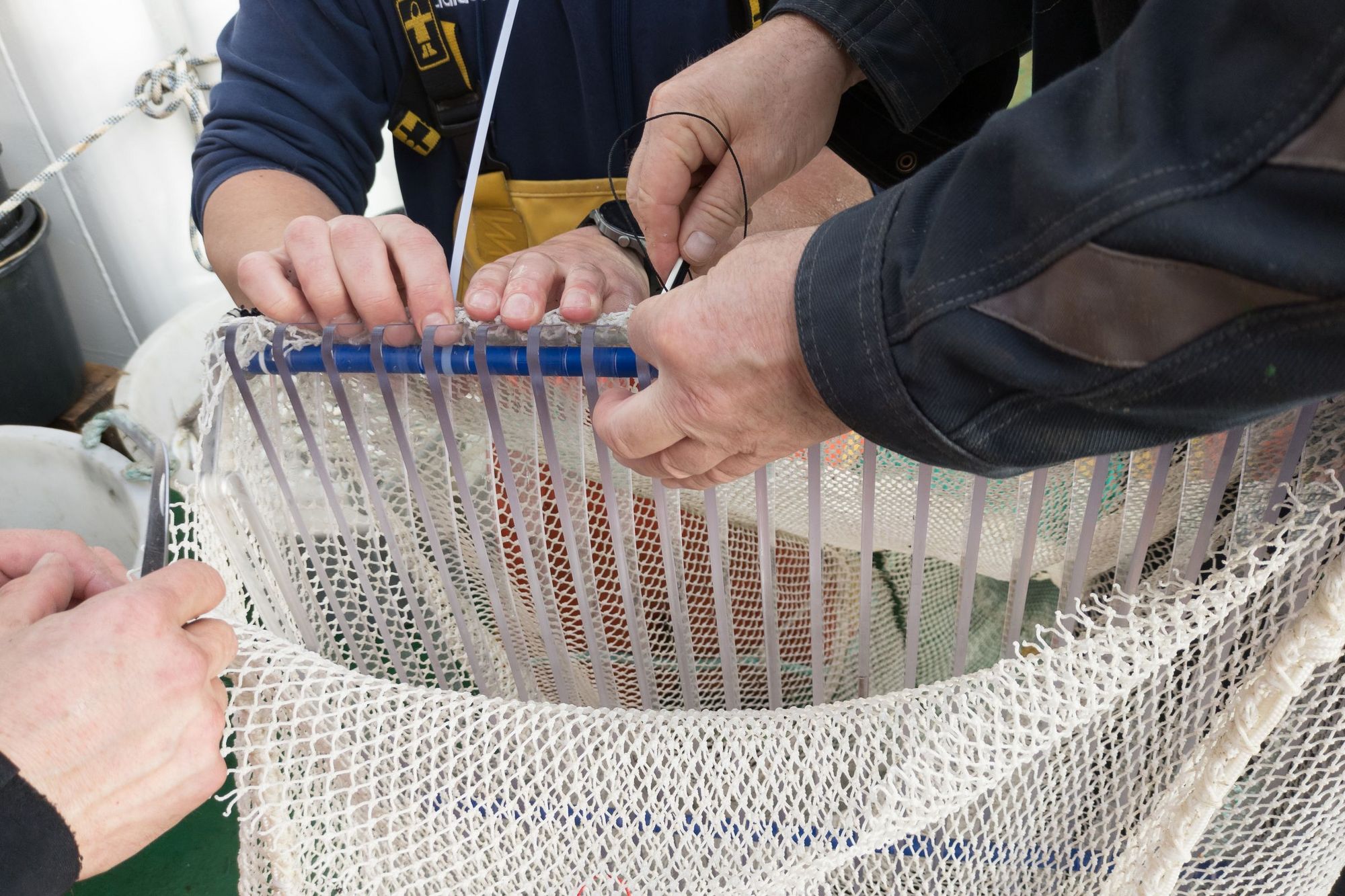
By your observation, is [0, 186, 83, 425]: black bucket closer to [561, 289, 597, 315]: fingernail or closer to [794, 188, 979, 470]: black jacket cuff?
[561, 289, 597, 315]: fingernail

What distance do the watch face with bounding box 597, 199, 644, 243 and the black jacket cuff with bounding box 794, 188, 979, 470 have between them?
52 centimetres

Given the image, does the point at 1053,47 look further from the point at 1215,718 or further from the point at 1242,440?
the point at 1215,718

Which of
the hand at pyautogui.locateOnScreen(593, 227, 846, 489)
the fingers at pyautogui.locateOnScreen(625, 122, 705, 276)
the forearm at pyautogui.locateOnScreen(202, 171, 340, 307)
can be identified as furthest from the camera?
the forearm at pyautogui.locateOnScreen(202, 171, 340, 307)

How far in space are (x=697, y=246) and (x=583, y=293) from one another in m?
0.13

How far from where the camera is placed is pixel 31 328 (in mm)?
1592

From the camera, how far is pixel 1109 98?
35cm

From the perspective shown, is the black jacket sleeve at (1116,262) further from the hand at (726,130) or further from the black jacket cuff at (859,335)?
the hand at (726,130)

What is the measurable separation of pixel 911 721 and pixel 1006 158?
0.34m

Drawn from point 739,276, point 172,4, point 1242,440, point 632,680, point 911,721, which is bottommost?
point 632,680

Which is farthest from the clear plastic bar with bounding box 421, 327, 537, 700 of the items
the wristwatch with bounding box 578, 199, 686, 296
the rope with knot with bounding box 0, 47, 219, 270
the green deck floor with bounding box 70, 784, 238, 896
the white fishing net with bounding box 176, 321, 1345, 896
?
the rope with knot with bounding box 0, 47, 219, 270

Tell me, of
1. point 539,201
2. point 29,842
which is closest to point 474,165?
point 539,201

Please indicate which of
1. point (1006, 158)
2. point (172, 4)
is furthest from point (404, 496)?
point (172, 4)

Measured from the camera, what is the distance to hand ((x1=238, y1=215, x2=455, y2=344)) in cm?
61

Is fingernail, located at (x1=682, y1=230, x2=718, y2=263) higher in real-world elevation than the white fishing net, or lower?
higher
